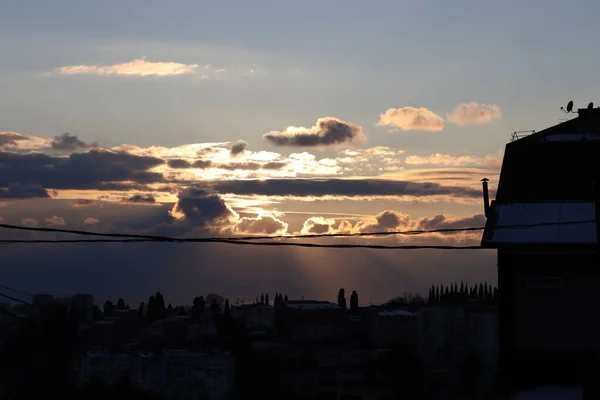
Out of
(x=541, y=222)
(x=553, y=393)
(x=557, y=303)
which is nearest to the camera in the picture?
(x=553, y=393)

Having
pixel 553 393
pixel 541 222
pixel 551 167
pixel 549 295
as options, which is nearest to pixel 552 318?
pixel 549 295

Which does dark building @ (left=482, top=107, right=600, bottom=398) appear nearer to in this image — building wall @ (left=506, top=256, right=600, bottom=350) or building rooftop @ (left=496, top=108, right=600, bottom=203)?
building wall @ (left=506, top=256, right=600, bottom=350)

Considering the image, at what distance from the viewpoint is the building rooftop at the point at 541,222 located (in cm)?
3062

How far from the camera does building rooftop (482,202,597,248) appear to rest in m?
30.6

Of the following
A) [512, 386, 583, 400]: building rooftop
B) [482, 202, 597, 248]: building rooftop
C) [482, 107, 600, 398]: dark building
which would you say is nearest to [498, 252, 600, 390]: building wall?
[482, 107, 600, 398]: dark building

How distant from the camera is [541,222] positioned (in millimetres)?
31812

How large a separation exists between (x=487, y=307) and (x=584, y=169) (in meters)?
164

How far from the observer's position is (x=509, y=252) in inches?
1233

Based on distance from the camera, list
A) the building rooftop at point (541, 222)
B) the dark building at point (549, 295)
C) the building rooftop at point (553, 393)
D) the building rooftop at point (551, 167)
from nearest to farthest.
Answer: the building rooftop at point (553, 393)
the building rooftop at point (541, 222)
the dark building at point (549, 295)
the building rooftop at point (551, 167)

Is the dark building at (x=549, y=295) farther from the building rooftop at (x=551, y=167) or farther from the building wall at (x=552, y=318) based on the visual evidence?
the building rooftop at (x=551, y=167)

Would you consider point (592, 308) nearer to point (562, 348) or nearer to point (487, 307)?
point (562, 348)

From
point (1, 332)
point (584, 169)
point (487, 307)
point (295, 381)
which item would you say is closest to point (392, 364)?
point (295, 381)

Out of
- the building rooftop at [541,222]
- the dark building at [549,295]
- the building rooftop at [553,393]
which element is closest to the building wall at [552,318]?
the dark building at [549,295]

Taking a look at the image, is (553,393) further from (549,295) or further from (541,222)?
(541,222)
